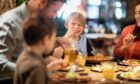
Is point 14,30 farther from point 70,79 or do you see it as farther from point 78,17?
point 78,17

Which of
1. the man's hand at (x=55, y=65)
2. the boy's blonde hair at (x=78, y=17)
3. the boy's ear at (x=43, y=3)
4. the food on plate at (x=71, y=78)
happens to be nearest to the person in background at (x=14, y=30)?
the boy's ear at (x=43, y=3)

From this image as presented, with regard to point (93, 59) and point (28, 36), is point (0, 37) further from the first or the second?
point (93, 59)

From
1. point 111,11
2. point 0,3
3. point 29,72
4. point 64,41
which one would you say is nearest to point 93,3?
point 111,11

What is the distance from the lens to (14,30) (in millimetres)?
2518

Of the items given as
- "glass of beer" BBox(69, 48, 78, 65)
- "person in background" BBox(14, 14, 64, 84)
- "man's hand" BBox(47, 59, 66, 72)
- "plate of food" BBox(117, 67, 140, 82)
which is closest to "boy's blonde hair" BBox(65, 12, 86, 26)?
"glass of beer" BBox(69, 48, 78, 65)

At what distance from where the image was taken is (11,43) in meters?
2.46

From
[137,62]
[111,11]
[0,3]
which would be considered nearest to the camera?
[137,62]

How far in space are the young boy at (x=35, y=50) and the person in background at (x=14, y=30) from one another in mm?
442

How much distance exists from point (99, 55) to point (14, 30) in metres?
1.01

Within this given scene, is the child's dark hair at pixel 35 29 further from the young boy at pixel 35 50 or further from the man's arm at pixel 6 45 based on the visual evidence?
the man's arm at pixel 6 45

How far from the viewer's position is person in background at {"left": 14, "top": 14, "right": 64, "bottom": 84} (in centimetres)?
180

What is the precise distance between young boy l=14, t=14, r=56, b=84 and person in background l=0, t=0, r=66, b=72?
44 centimetres

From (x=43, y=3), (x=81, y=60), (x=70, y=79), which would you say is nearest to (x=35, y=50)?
(x=70, y=79)

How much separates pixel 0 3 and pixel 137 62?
1980mm
